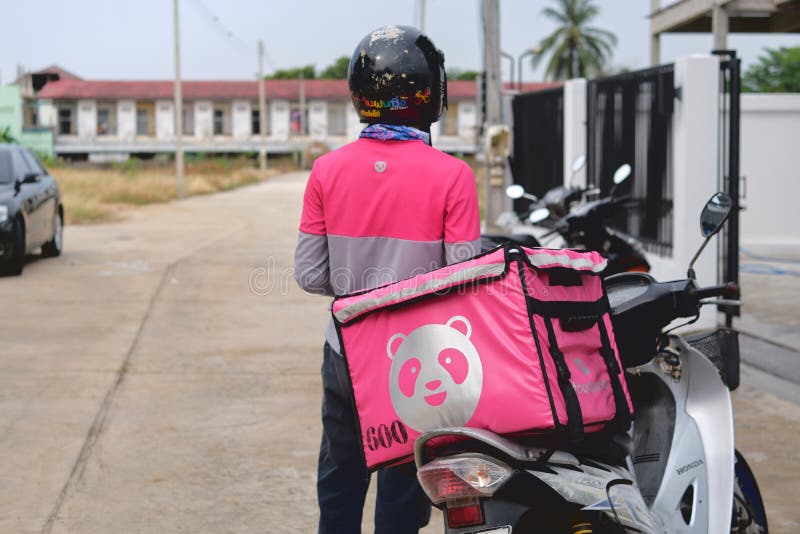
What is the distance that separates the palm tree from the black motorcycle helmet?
220 ft

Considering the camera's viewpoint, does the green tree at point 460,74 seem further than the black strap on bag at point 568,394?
Yes

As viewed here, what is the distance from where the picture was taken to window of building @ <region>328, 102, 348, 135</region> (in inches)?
2830

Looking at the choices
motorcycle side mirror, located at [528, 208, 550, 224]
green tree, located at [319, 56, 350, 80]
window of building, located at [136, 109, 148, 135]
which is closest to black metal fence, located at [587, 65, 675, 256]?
motorcycle side mirror, located at [528, 208, 550, 224]

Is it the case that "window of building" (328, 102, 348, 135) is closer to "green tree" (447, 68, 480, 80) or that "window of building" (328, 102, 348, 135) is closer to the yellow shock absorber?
"green tree" (447, 68, 480, 80)

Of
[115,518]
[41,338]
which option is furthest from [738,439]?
[41,338]

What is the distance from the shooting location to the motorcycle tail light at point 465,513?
243 cm

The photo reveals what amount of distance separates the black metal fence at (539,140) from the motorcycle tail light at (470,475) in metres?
9.87

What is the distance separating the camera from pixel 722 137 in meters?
8.72

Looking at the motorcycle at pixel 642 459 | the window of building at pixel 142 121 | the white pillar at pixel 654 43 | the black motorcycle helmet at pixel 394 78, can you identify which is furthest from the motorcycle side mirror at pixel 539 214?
the window of building at pixel 142 121

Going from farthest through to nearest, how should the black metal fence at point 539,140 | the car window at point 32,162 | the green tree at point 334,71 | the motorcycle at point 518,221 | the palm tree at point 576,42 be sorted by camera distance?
the green tree at point 334,71
the palm tree at point 576,42
the car window at point 32,162
the black metal fence at point 539,140
the motorcycle at point 518,221

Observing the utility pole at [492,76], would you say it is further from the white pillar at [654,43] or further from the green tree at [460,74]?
the green tree at [460,74]

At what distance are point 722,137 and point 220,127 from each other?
64.7m

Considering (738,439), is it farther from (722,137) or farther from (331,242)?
(722,137)

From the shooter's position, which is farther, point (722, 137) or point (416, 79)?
point (722, 137)
